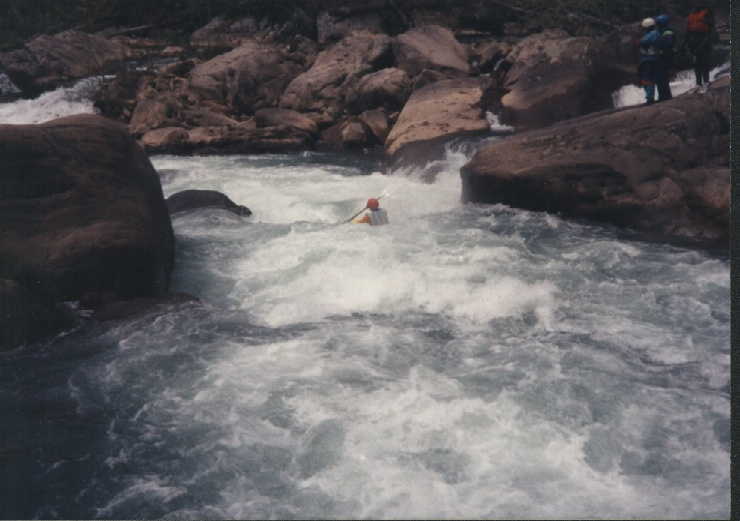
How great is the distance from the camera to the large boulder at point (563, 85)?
37.6ft

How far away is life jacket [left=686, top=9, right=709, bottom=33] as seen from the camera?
28.5 feet

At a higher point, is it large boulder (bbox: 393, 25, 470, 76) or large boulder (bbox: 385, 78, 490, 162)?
large boulder (bbox: 393, 25, 470, 76)

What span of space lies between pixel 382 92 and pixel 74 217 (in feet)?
30.6

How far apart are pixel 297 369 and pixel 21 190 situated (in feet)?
10.2

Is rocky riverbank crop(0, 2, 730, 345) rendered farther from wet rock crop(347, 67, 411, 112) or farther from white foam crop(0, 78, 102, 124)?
white foam crop(0, 78, 102, 124)

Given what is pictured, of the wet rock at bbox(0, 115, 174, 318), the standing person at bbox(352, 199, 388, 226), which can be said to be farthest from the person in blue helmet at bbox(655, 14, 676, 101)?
the wet rock at bbox(0, 115, 174, 318)

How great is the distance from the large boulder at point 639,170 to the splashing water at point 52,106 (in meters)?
12.6

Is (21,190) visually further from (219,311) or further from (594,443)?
(594,443)

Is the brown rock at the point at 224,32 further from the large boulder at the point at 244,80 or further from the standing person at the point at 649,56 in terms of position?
the standing person at the point at 649,56

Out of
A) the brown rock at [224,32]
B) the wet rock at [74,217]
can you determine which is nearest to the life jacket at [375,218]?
the wet rock at [74,217]

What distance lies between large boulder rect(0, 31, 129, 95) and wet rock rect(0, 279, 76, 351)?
52.0 feet

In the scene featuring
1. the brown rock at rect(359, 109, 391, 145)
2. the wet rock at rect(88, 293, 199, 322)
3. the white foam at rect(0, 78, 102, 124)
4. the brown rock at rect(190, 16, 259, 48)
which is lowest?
the brown rock at rect(359, 109, 391, 145)

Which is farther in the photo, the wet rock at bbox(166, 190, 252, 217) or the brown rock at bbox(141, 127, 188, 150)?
the brown rock at bbox(141, 127, 188, 150)

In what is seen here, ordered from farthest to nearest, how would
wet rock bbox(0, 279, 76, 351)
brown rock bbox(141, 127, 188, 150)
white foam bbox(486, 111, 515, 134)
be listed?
brown rock bbox(141, 127, 188, 150)
white foam bbox(486, 111, 515, 134)
wet rock bbox(0, 279, 76, 351)
